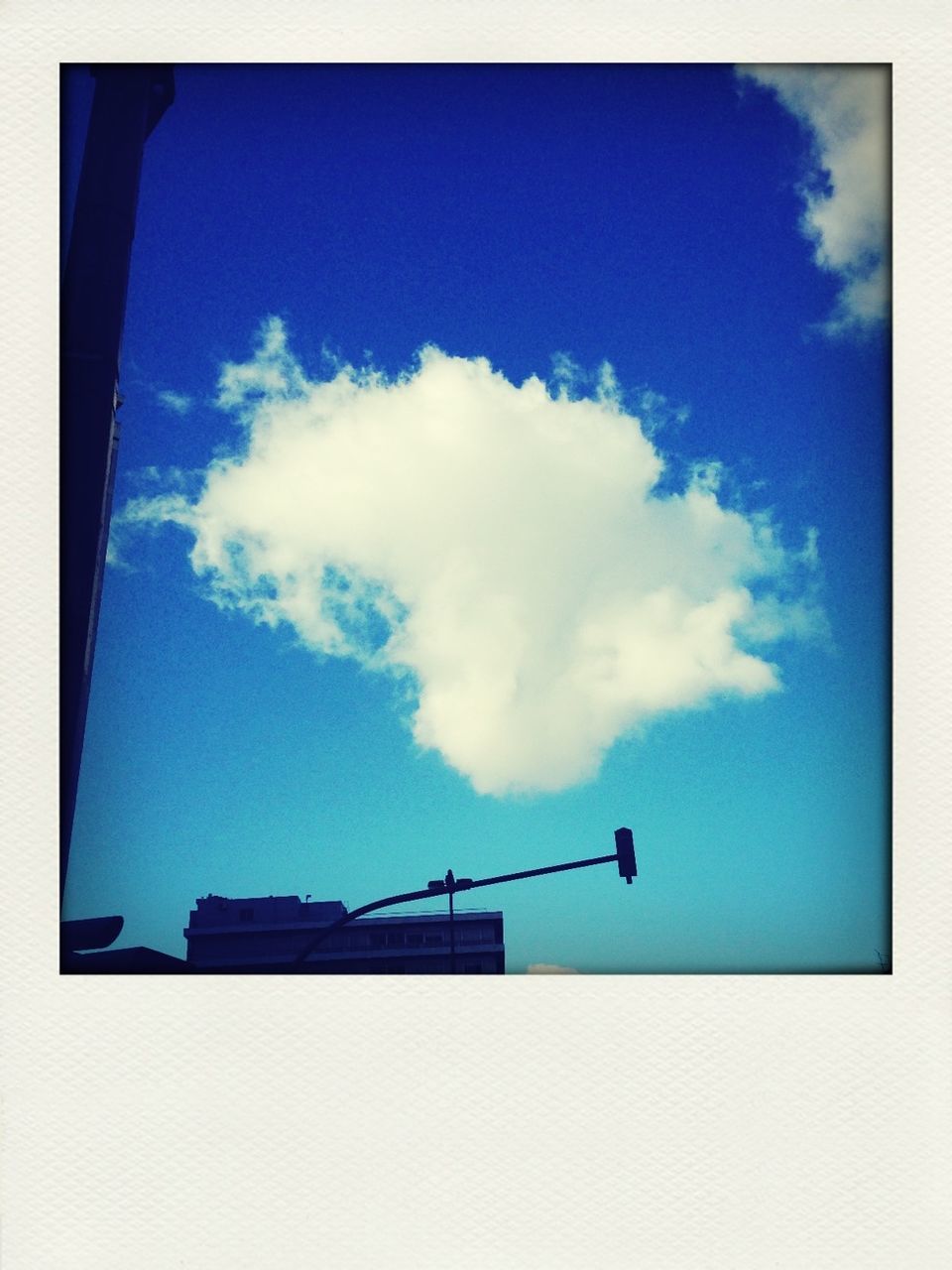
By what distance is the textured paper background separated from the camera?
1.75 metres

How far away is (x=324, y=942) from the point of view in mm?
1819

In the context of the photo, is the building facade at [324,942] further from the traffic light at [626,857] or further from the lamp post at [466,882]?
the traffic light at [626,857]

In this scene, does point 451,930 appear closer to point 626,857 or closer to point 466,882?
point 466,882

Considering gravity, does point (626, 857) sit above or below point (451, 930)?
above

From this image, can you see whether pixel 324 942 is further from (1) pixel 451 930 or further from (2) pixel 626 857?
(2) pixel 626 857

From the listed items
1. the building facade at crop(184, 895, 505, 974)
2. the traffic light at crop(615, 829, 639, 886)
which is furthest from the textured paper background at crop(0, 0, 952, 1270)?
the traffic light at crop(615, 829, 639, 886)

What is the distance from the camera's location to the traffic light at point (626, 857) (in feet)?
5.98

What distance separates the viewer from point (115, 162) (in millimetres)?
1848

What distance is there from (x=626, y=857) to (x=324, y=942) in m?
0.56
